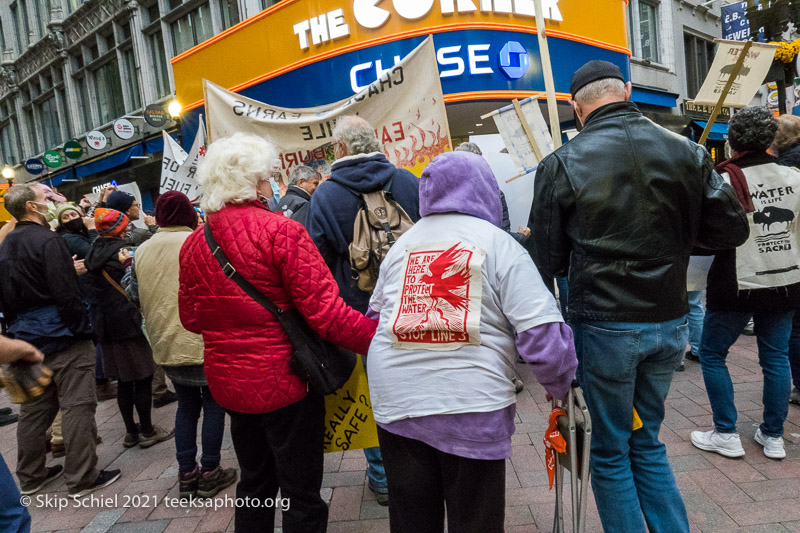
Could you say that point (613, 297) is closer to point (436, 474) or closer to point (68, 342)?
point (436, 474)

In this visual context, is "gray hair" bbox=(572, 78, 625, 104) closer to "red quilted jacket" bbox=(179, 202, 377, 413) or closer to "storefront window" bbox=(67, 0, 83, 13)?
"red quilted jacket" bbox=(179, 202, 377, 413)

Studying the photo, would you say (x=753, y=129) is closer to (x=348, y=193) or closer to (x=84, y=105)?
(x=348, y=193)

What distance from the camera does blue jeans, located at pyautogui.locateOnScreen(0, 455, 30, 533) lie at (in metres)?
1.92

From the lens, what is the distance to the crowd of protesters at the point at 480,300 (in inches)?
67.8

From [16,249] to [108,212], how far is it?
0.71m

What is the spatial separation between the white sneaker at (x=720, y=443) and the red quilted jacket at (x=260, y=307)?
2353 mm

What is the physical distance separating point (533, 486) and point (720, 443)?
3.84ft

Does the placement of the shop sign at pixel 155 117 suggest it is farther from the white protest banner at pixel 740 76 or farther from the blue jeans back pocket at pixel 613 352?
the blue jeans back pocket at pixel 613 352

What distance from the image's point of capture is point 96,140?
48.4 feet

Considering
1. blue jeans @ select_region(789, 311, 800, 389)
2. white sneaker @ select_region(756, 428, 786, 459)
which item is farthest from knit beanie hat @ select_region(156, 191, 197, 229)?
blue jeans @ select_region(789, 311, 800, 389)

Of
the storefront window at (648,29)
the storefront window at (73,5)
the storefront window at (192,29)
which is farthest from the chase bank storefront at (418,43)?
the storefront window at (73,5)

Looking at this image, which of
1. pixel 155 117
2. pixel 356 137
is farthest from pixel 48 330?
pixel 155 117

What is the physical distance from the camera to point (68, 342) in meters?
3.48

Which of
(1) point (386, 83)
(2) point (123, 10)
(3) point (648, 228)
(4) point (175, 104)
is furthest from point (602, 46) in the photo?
(2) point (123, 10)
